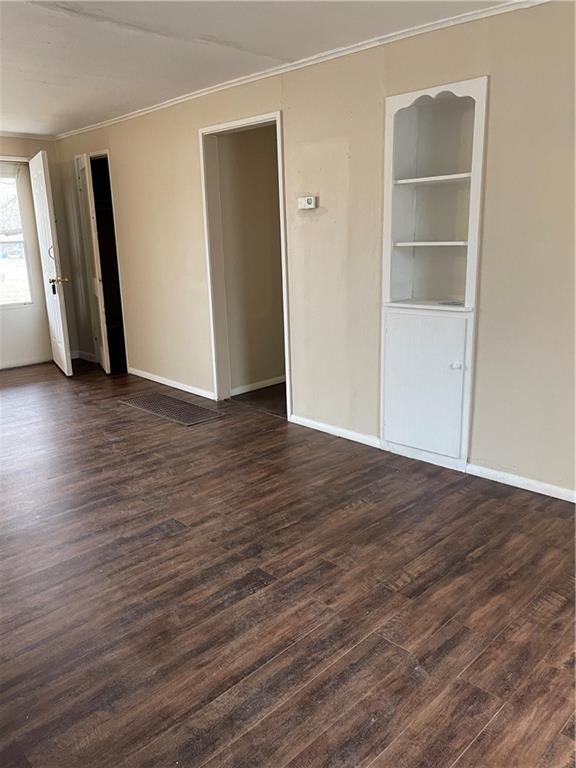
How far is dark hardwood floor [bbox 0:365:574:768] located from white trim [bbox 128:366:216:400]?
1473mm

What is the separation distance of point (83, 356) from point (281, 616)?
18.2ft

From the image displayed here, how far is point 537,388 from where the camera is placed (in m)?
3.08

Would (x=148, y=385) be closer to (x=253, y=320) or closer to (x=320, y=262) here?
(x=253, y=320)

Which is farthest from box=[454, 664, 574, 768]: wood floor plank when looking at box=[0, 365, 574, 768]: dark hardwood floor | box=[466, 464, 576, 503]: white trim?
box=[466, 464, 576, 503]: white trim

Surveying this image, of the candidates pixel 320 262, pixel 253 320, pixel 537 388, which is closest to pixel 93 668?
pixel 537 388

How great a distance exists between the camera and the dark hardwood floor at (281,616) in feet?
5.67

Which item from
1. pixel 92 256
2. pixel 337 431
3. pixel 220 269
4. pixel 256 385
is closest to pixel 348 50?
pixel 220 269

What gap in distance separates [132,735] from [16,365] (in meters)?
5.74

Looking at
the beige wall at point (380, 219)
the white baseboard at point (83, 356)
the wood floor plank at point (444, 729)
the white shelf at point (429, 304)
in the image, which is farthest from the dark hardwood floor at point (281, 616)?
the white baseboard at point (83, 356)

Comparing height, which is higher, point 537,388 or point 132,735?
point 537,388

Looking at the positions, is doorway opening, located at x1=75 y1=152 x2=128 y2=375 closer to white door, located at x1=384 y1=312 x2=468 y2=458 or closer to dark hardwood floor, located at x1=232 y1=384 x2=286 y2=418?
dark hardwood floor, located at x1=232 y1=384 x2=286 y2=418

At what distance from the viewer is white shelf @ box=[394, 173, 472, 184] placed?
3.15 m

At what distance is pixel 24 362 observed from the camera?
6730mm

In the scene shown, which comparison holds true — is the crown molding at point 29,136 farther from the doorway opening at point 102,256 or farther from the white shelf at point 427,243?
the white shelf at point 427,243
